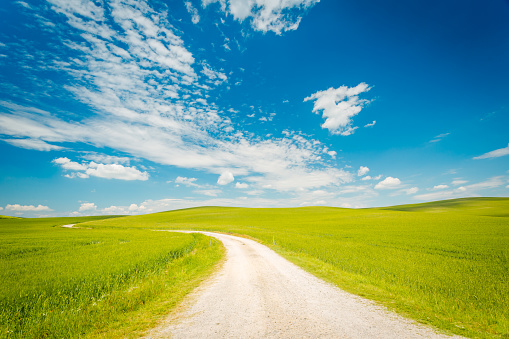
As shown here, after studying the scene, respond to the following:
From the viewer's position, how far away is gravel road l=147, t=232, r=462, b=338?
5871 millimetres

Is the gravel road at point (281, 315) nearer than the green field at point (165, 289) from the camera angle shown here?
Yes

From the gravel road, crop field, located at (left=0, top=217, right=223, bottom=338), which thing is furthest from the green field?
the gravel road

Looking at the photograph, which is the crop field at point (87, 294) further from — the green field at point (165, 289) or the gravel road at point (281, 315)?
the gravel road at point (281, 315)

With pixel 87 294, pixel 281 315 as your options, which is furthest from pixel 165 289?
pixel 281 315

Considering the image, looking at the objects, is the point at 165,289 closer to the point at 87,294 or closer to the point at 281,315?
the point at 87,294

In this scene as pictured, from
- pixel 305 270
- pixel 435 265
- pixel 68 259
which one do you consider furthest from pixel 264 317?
pixel 68 259

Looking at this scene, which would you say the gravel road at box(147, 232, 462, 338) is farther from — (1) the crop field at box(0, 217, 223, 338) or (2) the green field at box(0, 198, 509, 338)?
(1) the crop field at box(0, 217, 223, 338)

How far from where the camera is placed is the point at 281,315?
7020mm

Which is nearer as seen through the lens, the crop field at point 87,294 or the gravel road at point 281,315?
the gravel road at point 281,315

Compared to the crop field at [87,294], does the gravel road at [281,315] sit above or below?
below

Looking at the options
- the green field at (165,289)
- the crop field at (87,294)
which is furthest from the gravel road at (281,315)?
the crop field at (87,294)

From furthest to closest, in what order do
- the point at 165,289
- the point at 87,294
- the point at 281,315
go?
the point at 165,289, the point at 87,294, the point at 281,315

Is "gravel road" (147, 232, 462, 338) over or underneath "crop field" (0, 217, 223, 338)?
underneath

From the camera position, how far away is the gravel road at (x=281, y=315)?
5.87 metres
